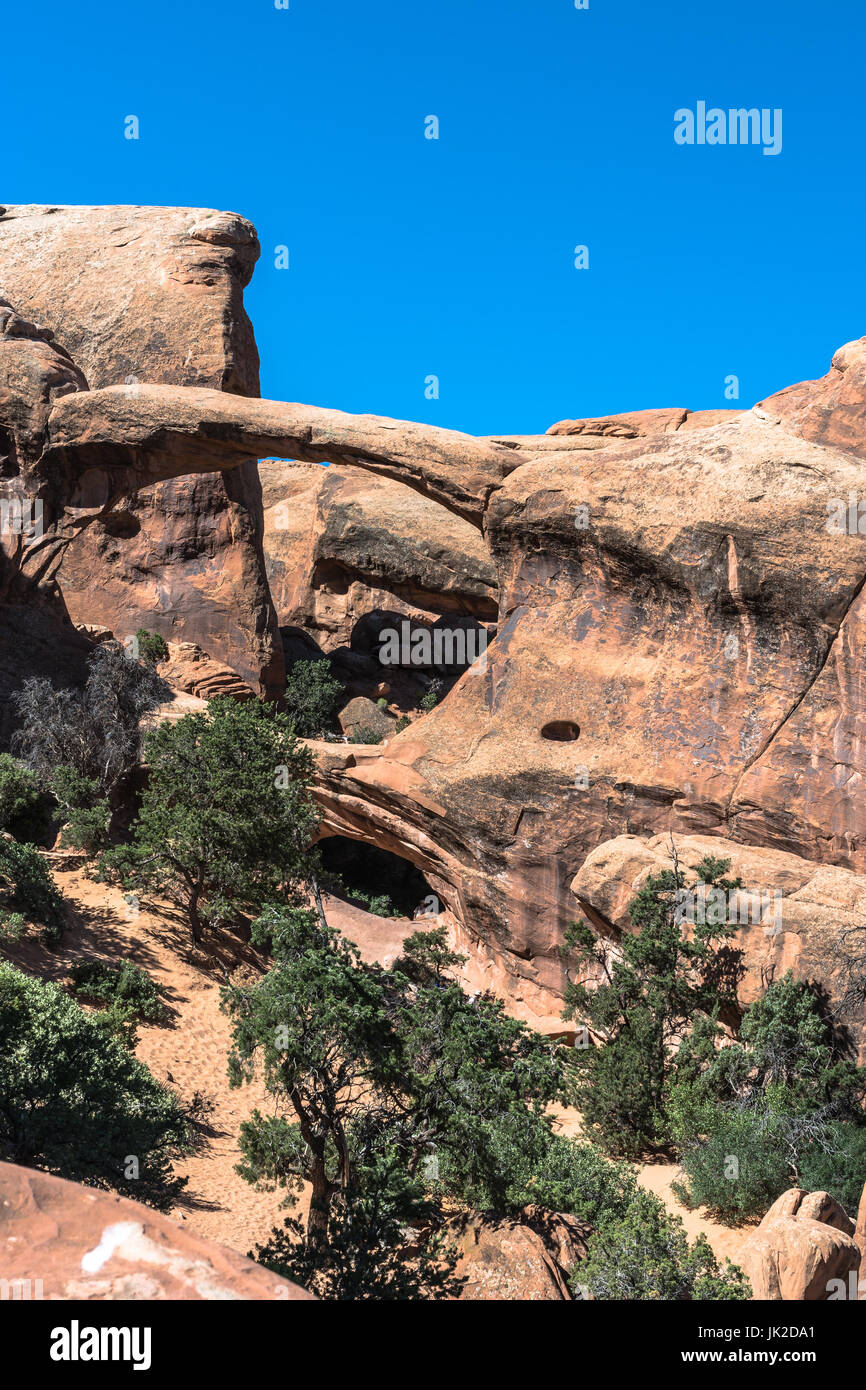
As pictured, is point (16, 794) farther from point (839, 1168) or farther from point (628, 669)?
point (839, 1168)

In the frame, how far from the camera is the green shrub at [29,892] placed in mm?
18219

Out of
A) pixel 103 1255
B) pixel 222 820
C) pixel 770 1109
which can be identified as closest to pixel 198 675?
pixel 222 820

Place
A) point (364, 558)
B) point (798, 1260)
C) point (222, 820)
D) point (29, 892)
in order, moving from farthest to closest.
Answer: point (364, 558)
point (222, 820)
point (29, 892)
point (798, 1260)

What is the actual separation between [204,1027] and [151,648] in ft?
37.2

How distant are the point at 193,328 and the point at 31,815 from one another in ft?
51.7

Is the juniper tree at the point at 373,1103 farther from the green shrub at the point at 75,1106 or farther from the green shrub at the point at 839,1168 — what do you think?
the green shrub at the point at 839,1168

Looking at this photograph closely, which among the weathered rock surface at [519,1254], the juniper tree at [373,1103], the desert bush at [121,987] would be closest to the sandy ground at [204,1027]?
the desert bush at [121,987]

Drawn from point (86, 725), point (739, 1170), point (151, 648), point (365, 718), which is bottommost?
point (739, 1170)

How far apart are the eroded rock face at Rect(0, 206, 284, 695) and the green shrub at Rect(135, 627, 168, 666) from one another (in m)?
2.56

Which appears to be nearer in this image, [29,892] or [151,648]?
[29,892]

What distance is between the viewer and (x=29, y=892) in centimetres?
1827

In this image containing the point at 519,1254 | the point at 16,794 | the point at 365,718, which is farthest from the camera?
the point at 365,718

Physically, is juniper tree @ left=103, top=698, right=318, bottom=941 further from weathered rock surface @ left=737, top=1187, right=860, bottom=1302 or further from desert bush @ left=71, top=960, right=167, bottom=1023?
weathered rock surface @ left=737, top=1187, right=860, bottom=1302

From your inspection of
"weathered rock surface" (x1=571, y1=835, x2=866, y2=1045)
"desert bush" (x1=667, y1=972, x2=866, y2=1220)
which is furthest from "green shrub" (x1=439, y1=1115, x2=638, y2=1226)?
"weathered rock surface" (x1=571, y1=835, x2=866, y2=1045)
